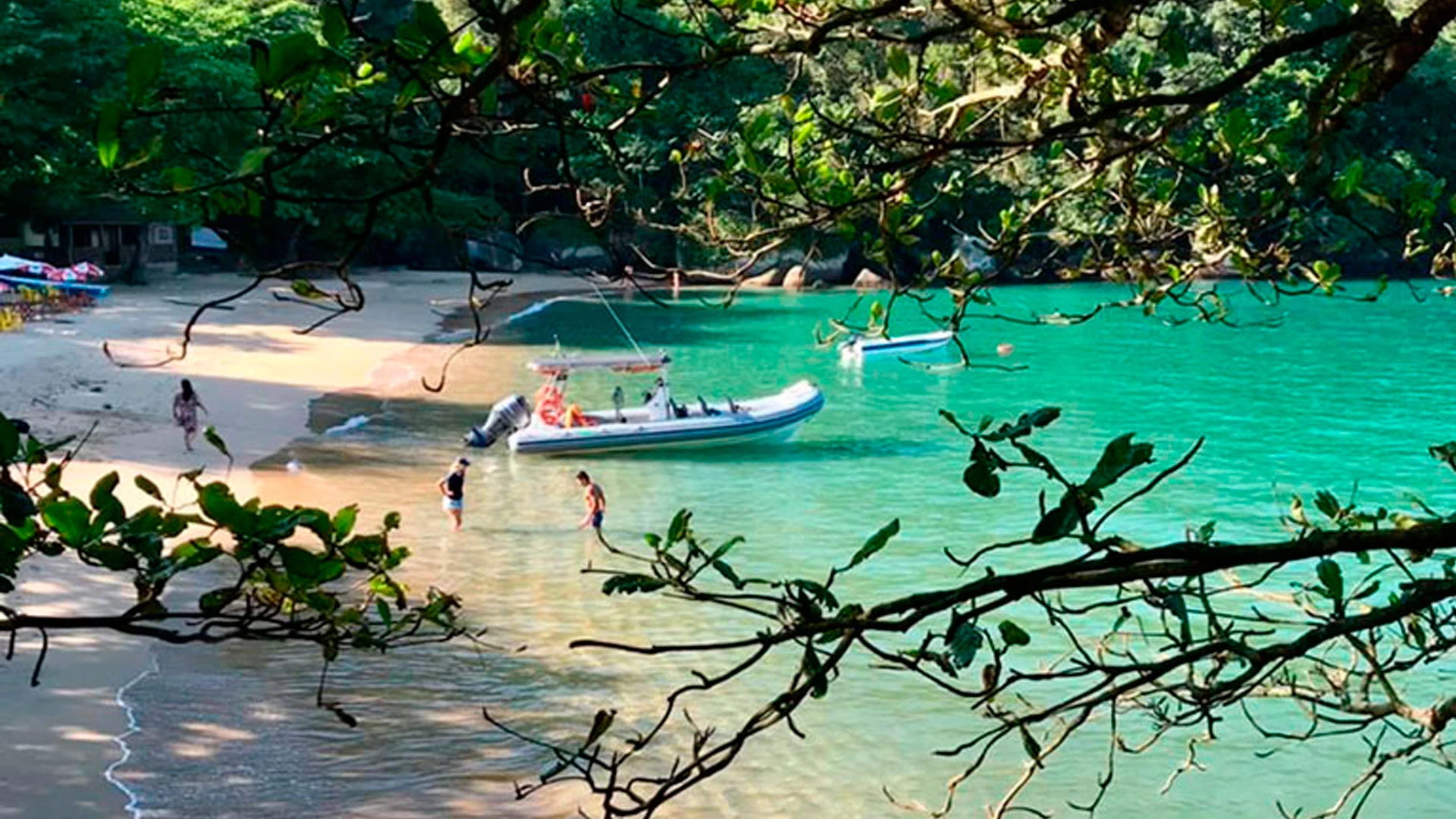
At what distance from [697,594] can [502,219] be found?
1.86 metres

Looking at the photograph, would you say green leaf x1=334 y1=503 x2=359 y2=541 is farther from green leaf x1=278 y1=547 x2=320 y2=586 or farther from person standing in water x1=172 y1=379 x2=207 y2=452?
person standing in water x1=172 y1=379 x2=207 y2=452

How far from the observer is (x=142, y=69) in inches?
83.5

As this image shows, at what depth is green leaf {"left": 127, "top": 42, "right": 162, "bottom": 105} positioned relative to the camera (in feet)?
6.92

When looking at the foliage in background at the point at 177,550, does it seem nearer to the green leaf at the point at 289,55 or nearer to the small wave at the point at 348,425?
the green leaf at the point at 289,55

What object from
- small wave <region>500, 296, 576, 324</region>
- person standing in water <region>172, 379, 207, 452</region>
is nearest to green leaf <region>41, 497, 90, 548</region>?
person standing in water <region>172, 379, 207, 452</region>

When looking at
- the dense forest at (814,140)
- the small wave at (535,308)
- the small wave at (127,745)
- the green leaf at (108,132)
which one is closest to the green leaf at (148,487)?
the dense forest at (814,140)

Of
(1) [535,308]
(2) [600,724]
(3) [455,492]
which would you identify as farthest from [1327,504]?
(1) [535,308]

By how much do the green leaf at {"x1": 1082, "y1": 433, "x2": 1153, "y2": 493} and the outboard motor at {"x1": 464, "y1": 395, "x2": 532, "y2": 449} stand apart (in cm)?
2162

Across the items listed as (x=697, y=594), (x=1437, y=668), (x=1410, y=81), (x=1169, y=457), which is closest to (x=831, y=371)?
(x=1169, y=457)

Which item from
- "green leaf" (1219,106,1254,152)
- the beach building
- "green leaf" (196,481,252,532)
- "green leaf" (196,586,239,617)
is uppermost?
"green leaf" (1219,106,1254,152)

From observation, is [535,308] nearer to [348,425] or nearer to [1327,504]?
[348,425]

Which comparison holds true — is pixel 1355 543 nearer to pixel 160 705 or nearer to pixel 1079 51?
pixel 1079 51

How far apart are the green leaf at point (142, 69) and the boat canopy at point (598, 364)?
21.1m

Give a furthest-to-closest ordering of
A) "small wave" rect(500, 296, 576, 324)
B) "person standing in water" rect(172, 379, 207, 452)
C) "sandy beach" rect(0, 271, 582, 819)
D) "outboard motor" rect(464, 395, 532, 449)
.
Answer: "small wave" rect(500, 296, 576, 324)
"outboard motor" rect(464, 395, 532, 449)
"person standing in water" rect(172, 379, 207, 452)
"sandy beach" rect(0, 271, 582, 819)
